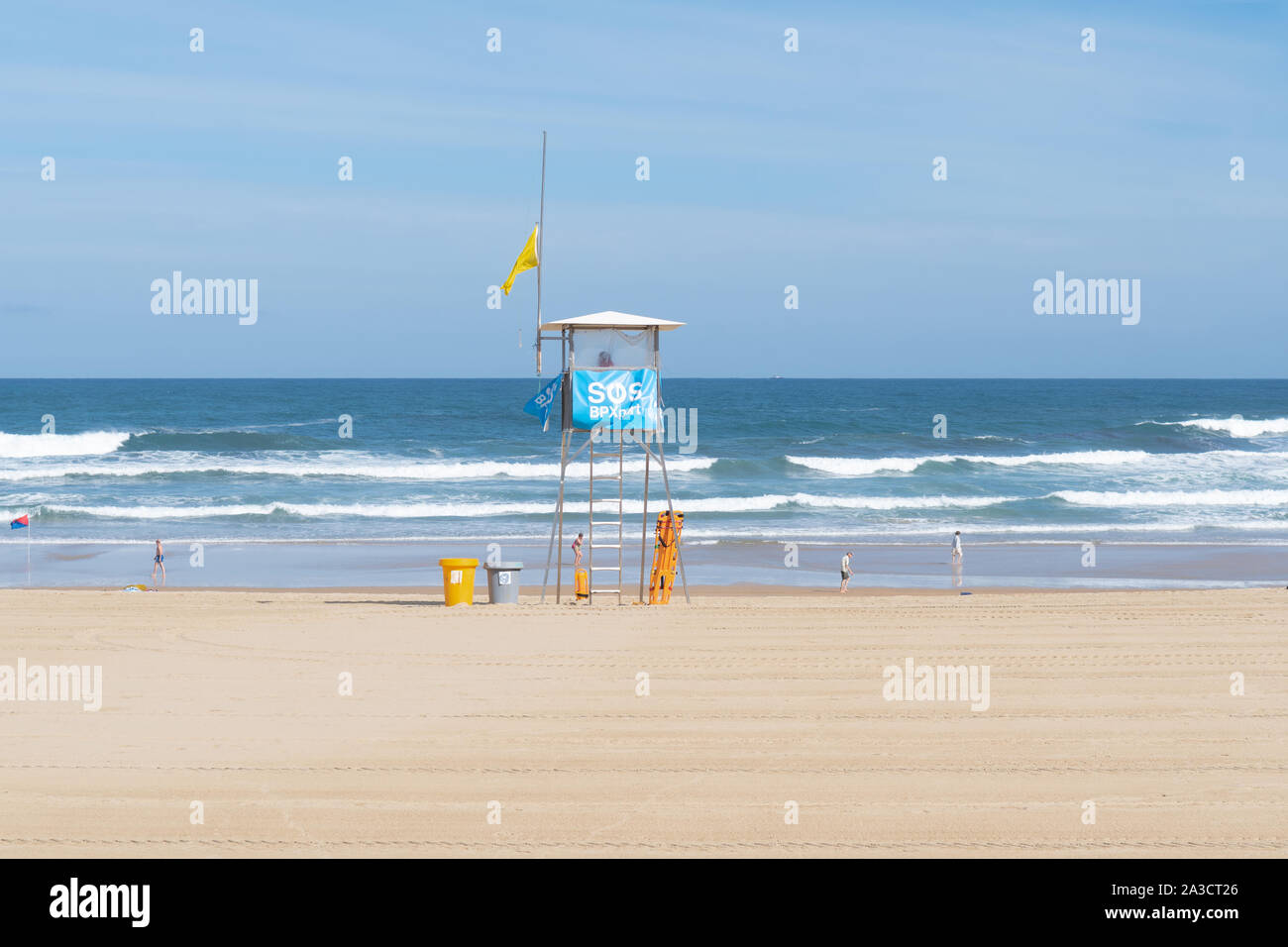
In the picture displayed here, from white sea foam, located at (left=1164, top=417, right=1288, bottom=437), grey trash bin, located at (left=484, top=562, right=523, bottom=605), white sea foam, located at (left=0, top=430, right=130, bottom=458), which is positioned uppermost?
white sea foam, located at (left=1164, top=417, right=1288, bottom=437)

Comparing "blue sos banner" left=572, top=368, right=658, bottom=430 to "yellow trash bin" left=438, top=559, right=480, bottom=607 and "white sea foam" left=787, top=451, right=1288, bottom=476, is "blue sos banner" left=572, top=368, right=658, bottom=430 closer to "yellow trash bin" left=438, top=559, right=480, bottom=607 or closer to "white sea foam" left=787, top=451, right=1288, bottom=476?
"yellow trash bin" left=438, top=559, right=480, bottom=607

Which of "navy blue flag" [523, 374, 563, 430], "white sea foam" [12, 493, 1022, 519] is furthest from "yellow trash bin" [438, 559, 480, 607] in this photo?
"white sea foam" [12, 493, 1022, 519]

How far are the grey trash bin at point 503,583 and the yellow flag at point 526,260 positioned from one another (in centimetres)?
379

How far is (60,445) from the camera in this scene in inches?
1948

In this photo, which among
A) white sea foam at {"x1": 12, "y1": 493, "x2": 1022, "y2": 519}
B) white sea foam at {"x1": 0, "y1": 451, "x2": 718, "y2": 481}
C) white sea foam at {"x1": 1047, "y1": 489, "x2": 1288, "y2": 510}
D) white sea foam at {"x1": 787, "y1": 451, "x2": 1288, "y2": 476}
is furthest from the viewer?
white sea foam at {"x1": 787, "y1": 451, "x2": 1288, "y2": 476}

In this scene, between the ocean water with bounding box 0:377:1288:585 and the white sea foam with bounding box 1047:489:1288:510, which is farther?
the white sea foam with bounding box 1047:489:1288:510

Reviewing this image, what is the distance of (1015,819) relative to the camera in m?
7.35

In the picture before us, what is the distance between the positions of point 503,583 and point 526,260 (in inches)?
176

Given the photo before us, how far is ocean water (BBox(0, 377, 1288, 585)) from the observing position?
29.1 metres

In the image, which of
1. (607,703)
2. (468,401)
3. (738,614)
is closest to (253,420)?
(468,401)

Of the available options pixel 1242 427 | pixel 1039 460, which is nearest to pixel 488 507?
pixel 1039 460

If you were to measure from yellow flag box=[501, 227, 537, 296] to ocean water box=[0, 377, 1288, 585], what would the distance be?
6.58 ft
